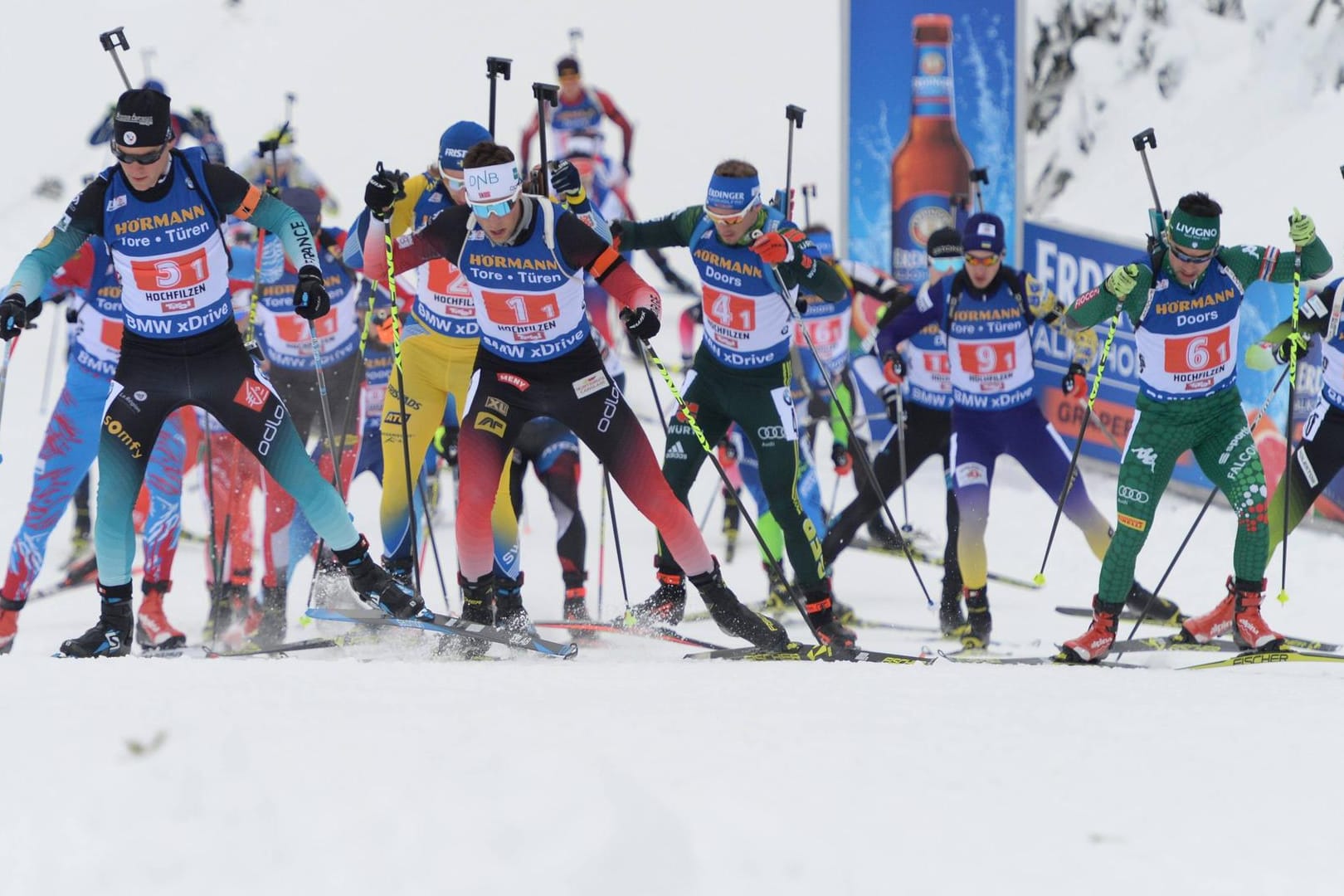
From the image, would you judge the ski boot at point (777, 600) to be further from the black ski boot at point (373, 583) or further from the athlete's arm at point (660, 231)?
the black ski boot at point (373, 583)

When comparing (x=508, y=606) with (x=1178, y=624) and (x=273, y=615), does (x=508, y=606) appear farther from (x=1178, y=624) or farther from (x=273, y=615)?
(x=1178, y=624)

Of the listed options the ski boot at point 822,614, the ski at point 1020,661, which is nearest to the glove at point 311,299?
the ski boot at point 822,614

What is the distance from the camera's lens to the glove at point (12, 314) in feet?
18.8

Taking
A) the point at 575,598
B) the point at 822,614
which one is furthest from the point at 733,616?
the point at 575,598

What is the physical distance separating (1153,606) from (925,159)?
240 inches

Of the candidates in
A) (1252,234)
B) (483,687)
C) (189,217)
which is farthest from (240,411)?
(1252,234)

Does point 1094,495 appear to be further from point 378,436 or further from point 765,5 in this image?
point 765,5

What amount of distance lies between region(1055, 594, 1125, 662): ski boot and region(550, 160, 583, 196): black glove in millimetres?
2955

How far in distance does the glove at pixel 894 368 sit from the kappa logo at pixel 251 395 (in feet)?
11.5

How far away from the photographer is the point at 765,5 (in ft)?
82.6

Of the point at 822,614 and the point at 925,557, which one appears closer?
the point at 822,614

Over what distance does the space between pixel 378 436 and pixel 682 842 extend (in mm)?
5400

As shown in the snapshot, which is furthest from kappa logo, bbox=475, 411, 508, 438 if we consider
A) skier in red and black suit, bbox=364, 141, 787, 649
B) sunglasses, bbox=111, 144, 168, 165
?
sunglasses, bbox=111, 144, 168, 165

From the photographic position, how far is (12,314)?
5.77 metres
